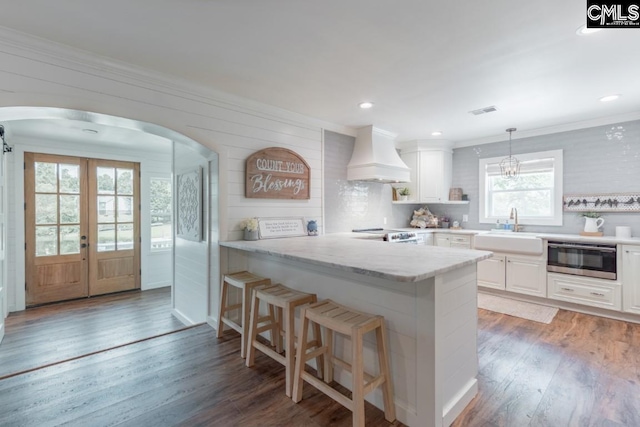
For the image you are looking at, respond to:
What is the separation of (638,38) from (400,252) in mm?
2238

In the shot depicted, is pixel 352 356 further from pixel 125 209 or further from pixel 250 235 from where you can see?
pixel 125 209

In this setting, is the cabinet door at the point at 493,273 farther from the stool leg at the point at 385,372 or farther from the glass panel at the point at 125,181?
the glass panel at the point at 125,181

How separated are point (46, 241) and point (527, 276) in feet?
23.3

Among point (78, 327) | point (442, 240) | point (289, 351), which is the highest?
point (442, 240)

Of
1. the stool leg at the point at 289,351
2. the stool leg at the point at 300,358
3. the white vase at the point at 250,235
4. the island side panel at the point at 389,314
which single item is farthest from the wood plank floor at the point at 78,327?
the island side panel at the point at 389,314

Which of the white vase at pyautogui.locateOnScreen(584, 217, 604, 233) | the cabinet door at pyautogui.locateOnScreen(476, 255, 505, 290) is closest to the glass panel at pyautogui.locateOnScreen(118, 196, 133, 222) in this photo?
the cabinet door at pyautogui.locateOnScreen(476, 255, 505, 290)

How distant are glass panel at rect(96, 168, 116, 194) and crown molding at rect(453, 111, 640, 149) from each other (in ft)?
20.2

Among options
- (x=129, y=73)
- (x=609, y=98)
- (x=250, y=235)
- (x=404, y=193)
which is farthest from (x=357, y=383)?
(x=404, y=193)

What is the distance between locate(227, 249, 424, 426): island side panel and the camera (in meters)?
1.75

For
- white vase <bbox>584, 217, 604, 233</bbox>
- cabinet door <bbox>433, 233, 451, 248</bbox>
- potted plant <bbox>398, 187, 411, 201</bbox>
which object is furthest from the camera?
potted plant <bbox>398, 187, 411, 201</bbox>

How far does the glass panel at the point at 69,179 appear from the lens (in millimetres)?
4672

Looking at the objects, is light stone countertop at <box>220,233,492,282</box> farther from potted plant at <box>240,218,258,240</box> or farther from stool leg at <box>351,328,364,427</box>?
potted plant at <box>240,218,258,240</box>

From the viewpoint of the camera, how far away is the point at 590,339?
9.73 ft

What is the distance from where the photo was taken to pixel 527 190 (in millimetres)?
4680
